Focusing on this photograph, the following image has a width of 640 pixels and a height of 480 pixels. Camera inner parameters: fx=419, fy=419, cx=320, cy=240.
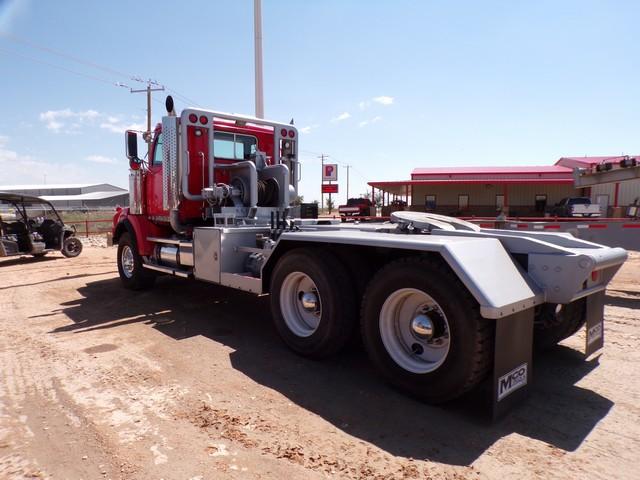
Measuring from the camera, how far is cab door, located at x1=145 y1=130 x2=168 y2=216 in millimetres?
6883

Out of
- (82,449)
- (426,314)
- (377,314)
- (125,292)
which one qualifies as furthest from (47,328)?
(426,314)

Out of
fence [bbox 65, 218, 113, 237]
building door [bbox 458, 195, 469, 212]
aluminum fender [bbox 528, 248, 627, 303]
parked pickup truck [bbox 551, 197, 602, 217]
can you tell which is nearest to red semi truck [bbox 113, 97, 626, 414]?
aluminum fender [bbox 528, 248, 627, 303]

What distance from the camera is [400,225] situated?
4.06 meters

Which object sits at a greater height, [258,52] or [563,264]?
[258,52]

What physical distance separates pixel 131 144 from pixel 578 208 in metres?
23.1

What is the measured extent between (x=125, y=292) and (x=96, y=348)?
126 inches

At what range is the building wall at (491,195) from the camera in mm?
32094

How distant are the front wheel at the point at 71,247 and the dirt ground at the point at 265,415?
831cm

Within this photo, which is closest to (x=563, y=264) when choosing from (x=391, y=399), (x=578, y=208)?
(x=391, y=399)

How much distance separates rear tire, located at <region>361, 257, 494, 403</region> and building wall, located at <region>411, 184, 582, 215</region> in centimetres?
2960

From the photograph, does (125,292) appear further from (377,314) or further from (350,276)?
(377,314)

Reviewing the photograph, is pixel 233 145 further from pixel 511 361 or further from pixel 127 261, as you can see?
pixel 511 361

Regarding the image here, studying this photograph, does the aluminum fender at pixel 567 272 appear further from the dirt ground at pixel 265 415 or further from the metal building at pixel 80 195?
the metal building at pixel 80 195

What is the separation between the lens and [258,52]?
13.8 m
